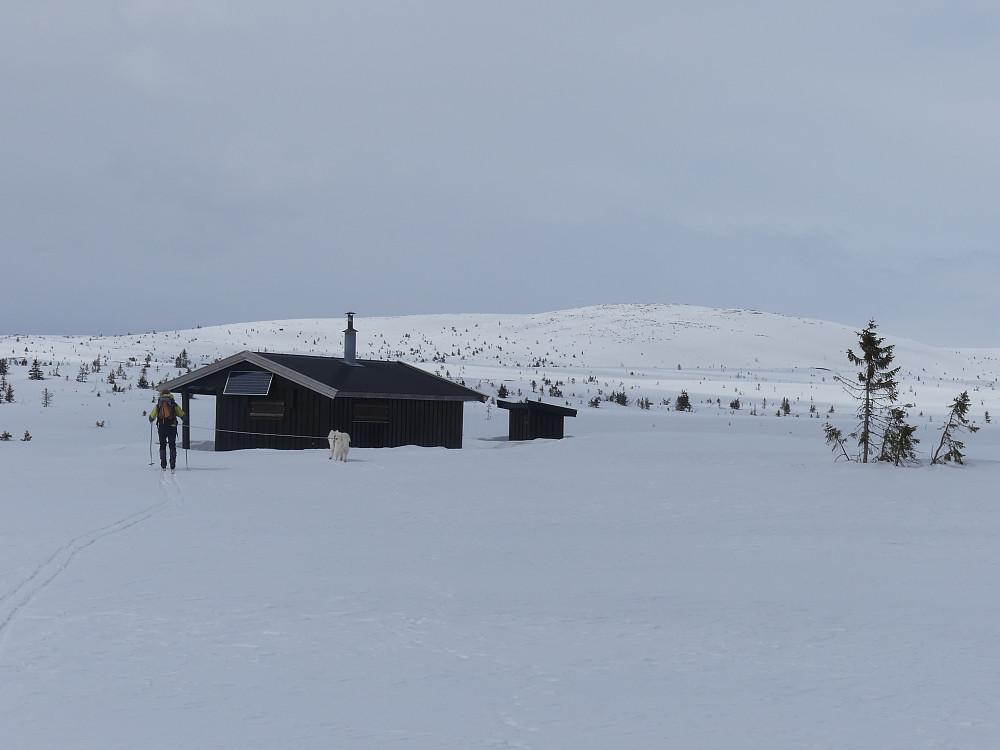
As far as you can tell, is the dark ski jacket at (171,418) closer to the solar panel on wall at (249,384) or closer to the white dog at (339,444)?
the white dog at (339,444)

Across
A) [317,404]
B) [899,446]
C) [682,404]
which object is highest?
[682,404]

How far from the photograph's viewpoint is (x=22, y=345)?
6012cm

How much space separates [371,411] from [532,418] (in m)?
5.56

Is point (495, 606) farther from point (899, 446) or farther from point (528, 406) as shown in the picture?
point (528, 406)

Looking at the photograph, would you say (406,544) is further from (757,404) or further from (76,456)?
(757,404)

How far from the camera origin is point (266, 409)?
25438 millimetres

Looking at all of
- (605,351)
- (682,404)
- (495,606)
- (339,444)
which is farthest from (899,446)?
(605,351)

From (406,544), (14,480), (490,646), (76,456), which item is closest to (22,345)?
(76,456)

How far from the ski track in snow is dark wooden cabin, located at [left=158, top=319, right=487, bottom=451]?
1146 centimetres

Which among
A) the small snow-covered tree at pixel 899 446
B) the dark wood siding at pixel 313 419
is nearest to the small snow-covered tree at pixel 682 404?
the dark wood siding at pixel 313 419

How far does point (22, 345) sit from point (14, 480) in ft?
164

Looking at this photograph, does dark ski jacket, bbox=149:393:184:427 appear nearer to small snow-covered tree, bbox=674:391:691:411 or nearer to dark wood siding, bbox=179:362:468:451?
dark wood siding, bbox=179:362:468:451

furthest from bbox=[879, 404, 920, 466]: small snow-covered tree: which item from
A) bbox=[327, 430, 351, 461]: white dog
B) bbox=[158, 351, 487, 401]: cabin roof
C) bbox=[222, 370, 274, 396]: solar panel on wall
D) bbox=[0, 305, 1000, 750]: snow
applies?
bbox=[222, 370, 274, 396]: solar panel on wall

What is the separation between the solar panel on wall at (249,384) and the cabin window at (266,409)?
0.53m
